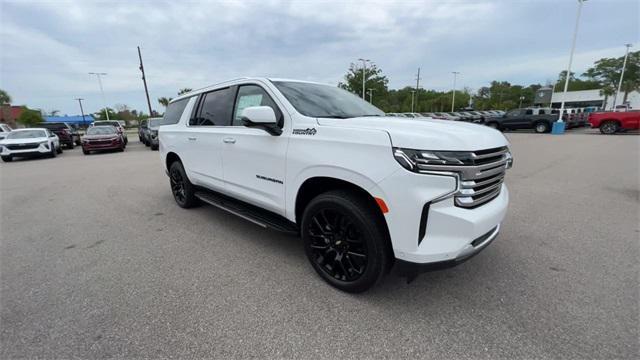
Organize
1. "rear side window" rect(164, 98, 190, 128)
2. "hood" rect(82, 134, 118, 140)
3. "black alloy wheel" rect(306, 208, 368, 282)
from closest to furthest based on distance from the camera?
"black alloy wheel" rect(306, 208, 368, 282) < "rear side window" rect(164, 98, 190, 128) < "hood" rect(82, 134, 118, 140)

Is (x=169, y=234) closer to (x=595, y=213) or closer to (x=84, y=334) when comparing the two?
(x=84, y=334)

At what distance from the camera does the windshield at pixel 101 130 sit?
1489 centimetres

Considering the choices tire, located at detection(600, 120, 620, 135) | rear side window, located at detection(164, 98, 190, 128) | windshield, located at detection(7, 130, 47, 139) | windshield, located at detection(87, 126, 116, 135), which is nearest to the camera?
rear side window, located at detection(164, 98, 190, 128)

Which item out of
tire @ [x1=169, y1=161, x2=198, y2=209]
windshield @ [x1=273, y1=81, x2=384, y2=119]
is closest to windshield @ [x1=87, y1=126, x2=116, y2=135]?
tire @ [x1=169, y1=161, x2=198, y2=209]

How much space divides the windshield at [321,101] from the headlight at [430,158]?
107 cm

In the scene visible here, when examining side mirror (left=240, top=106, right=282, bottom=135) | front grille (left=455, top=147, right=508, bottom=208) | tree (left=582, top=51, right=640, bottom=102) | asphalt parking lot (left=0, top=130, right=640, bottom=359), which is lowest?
asphalt parking lot (left=0, top=130, right=640, bottom=359)

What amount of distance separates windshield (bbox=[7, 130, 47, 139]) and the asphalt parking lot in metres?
12.3

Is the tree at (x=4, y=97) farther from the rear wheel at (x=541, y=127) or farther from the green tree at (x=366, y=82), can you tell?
the rear wheel at (x=541, y=127)

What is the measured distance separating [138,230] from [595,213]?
6.59 m

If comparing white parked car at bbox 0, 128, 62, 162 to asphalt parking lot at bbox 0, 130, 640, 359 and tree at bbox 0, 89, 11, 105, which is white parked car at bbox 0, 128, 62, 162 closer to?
asphalt parking lot at bbox 0, 130, 640, 359

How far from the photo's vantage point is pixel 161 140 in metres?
5.23

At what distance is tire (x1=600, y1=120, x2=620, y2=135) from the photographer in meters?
17.2

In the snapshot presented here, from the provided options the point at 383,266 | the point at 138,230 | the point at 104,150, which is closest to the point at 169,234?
the point at 138,230

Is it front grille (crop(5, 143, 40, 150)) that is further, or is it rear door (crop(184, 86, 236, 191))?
front grille (crop(5, 143, 40, 150))
